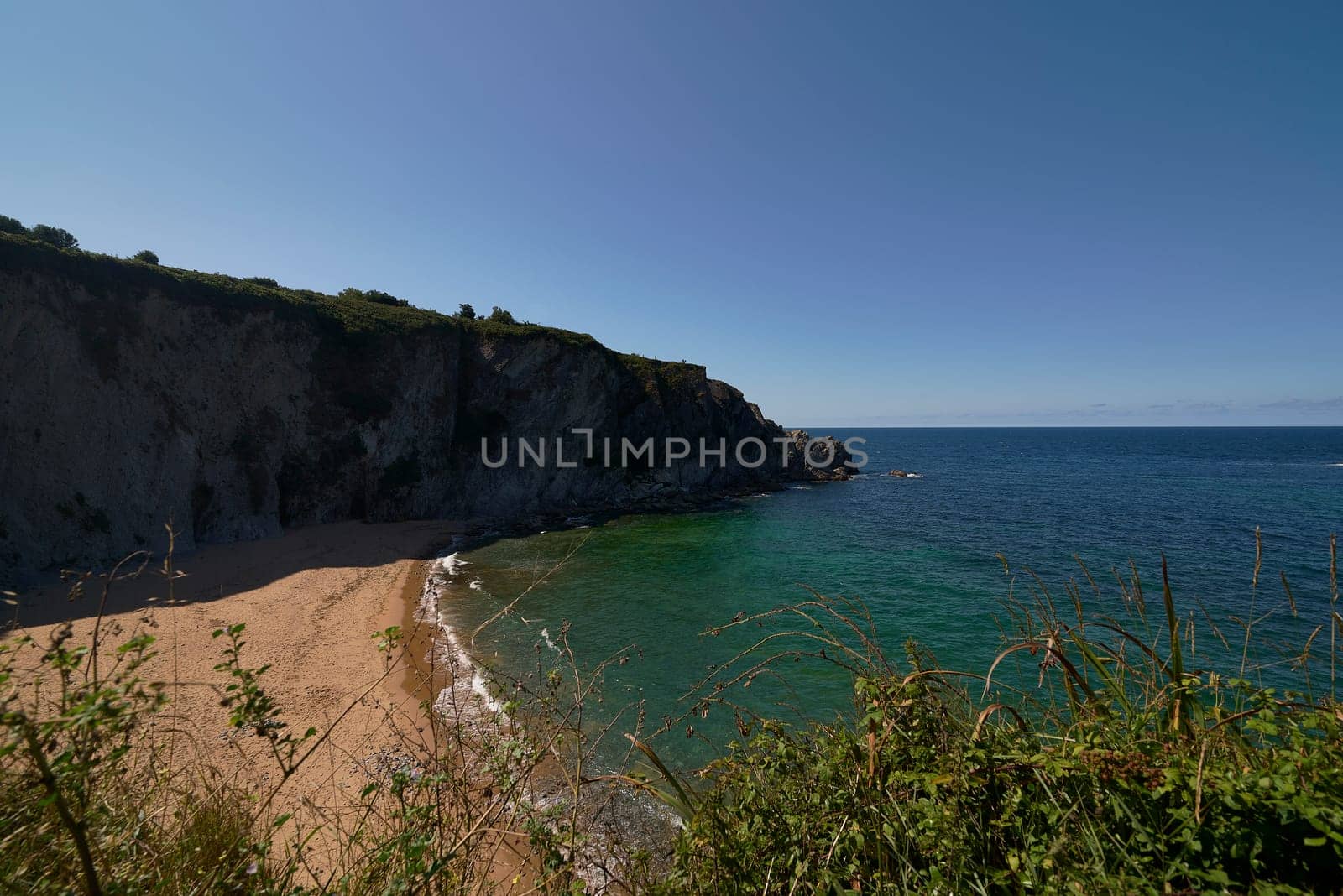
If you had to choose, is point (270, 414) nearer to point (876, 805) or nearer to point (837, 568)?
point (837, 568)

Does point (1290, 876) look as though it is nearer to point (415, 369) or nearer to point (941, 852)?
point (941, 852)

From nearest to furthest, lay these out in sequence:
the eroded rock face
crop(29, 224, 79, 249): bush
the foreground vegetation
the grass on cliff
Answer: the foreground vegetation < the grass on cliff < crop(29, 224, 79, 249): bush < the eroded rock face

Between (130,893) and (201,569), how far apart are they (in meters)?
28.5

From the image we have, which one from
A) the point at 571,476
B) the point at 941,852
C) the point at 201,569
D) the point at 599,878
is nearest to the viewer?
the point at 941,852

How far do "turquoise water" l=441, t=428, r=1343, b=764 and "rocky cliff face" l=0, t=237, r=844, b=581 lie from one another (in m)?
9.55

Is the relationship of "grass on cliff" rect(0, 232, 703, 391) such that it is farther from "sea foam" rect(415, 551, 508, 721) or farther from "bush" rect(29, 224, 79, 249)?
"sea foam" rect(415, 551, 508, 721)

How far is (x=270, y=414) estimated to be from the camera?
30750 millimetres

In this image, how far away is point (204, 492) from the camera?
2694cm

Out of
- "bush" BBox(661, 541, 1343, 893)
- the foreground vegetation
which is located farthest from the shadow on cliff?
"bush" BBox(661, 541, 1343, 893)

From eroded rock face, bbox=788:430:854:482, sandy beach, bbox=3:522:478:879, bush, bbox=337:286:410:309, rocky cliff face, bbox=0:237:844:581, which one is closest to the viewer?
sandy beach, bbox=3:522:478:879

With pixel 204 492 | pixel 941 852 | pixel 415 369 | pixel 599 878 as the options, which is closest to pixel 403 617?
pixel 599 878

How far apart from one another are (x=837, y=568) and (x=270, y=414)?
34.5 metres

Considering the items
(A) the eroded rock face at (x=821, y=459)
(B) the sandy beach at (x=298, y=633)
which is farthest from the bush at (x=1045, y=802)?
(A) the eroded rock face at (x=821, y=459)

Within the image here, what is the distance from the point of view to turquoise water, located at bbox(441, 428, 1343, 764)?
571 inches
